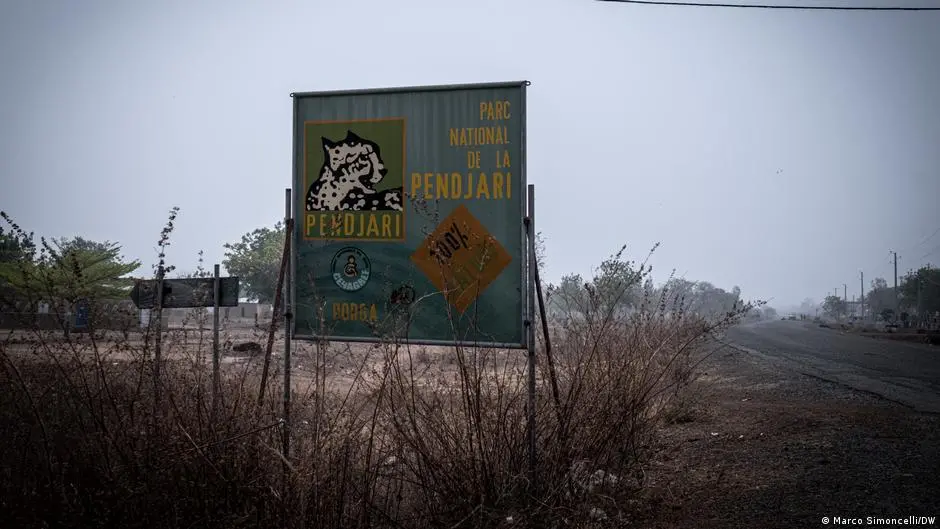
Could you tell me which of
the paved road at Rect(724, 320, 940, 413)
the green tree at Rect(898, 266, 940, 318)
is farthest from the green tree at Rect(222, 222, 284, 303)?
the green tree at Rect(898, 266, 940, 318)

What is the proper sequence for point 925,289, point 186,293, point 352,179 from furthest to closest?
1. point 925,289
2. point 352,179
3. point 186,293

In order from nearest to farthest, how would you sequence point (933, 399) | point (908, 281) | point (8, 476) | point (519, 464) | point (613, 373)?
point (8, 476) → point (519, 464) → point (613, 373) → point (933, 399) → point (908, 281)

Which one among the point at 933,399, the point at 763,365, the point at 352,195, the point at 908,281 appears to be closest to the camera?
the point at 352,195

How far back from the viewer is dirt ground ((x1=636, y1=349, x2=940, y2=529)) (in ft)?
14.3

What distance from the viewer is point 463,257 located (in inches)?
190

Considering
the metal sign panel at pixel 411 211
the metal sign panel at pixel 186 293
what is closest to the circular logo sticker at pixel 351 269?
the metal sign panel at pixel 411 211

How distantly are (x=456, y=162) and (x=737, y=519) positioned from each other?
3286 millimetres

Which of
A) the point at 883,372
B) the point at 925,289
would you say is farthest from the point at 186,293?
the point at 925,289

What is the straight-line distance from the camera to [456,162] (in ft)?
16.1

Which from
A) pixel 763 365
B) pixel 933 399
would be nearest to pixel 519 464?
pixel 933 399

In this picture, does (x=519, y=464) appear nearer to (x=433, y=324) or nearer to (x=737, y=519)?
(x=433, y=324)

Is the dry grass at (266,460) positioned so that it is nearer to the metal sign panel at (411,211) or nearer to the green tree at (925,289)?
the metal sign panel at (411,211)

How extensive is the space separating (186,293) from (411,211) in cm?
180

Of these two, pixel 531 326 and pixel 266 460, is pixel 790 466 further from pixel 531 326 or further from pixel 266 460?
pixel 266 460
